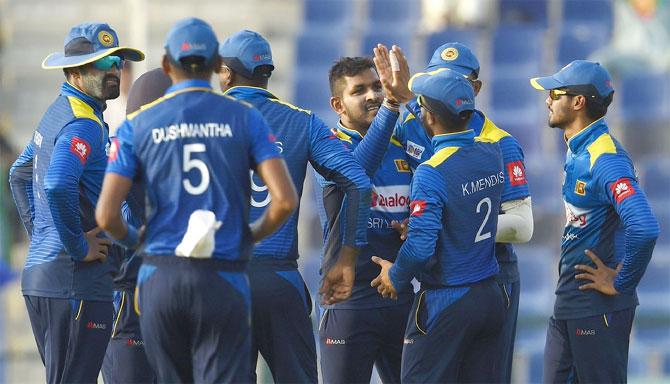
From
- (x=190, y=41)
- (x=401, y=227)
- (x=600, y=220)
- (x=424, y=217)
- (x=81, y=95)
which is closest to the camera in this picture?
(x=190, y=41)

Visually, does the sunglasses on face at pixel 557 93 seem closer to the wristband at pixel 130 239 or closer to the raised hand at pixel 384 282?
the raised hand at pixel 384 282

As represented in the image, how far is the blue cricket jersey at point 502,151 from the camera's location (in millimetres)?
6809

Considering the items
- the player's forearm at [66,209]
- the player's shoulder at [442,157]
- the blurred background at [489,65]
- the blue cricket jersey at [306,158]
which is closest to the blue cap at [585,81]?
the player's shoulder at [442,157]

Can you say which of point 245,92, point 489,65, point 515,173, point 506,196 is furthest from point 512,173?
point 489,65

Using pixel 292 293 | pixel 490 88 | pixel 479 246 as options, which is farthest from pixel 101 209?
pixel 490 88

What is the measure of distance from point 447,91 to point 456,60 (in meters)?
1.02

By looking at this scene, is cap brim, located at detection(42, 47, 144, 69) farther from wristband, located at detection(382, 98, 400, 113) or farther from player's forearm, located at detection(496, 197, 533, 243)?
player's forearm, located at detection(496, 197, 533, 243)

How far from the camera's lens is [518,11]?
16.8 m

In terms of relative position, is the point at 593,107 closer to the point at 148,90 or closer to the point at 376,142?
the point at 376,142

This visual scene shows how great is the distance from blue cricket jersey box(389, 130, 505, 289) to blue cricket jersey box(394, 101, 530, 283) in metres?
0.56

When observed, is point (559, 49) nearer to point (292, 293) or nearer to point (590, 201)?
point (590, 201)

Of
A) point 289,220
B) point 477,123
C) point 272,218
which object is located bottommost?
point 289,220

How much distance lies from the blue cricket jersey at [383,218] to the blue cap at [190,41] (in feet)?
5.69

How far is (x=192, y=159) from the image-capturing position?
507 cm
